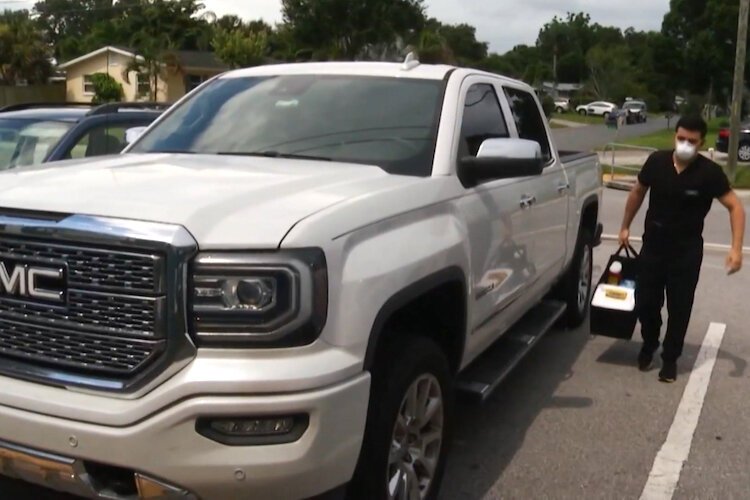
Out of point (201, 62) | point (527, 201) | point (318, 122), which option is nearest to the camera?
point (318, 122)

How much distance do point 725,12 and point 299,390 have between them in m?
41.6

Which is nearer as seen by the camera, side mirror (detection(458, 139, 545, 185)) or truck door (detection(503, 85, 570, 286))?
side mirror (detection(458, 139, 545, 185))

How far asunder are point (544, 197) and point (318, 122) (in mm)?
1623

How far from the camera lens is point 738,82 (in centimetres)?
2133

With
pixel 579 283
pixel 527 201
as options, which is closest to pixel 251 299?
pixel 527 201

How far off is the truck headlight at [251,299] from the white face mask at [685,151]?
149 inches

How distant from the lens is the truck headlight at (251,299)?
295 centimetres

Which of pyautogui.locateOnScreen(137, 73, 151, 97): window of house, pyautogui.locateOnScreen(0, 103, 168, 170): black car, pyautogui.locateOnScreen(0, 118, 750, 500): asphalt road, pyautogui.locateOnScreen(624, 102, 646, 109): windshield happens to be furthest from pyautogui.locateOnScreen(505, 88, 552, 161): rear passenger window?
pyautogui.locateOnScreen(624, 102, 646, 109): windshield

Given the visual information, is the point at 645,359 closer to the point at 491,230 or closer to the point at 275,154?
the point at 491,230

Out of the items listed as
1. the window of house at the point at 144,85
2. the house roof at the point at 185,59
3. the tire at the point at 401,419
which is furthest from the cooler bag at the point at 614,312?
the house roof at the point at 185,59

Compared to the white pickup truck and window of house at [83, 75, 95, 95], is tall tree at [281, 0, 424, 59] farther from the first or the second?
the white pickup truck

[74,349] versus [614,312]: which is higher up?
[74,349]

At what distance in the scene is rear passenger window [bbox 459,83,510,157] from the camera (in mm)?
4641

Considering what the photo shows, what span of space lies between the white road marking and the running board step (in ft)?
2.89
